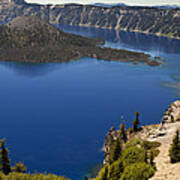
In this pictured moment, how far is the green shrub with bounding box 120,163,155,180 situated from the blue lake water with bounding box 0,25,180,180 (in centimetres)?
2626

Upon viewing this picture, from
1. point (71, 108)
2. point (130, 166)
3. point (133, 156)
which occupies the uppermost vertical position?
point (71, 108)

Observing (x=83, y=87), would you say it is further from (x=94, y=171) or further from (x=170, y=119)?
(x=94, y=171)

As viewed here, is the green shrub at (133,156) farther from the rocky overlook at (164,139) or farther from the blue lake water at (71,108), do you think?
the blue lake water at (71,108)

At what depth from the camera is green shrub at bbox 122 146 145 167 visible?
60031 mm

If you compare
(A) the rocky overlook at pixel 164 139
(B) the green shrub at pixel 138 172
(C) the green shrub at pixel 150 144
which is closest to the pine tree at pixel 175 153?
(A) the rocky overlook at pixel 164 139

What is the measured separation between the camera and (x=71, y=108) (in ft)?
413

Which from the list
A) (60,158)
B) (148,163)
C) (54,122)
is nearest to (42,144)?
(60,158)

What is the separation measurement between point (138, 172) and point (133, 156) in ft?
27.9

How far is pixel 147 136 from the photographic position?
8194cm

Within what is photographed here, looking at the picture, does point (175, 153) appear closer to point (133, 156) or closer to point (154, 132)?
point (133, 156)

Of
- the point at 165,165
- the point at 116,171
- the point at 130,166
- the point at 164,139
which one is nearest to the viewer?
the point at 130,166

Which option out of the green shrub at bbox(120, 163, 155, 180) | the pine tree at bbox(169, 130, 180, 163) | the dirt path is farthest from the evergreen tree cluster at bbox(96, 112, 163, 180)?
the pine tree at bbox(169, 130, 180, 163)

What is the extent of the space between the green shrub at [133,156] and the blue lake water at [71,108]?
2080cm

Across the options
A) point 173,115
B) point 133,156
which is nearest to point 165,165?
point 133,156
